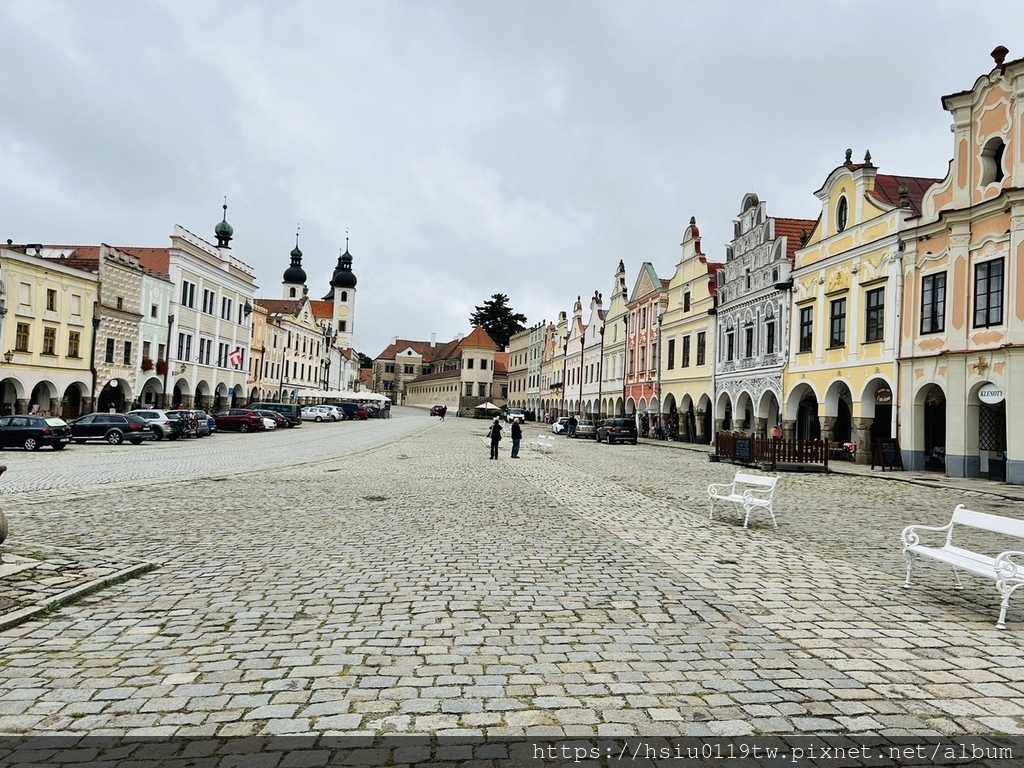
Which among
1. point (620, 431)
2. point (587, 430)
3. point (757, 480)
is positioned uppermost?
point (620, 431)

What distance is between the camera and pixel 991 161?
22.9 m

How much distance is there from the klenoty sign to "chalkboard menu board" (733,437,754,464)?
723 centimetres

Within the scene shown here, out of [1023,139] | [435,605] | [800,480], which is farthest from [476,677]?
[1023,139]

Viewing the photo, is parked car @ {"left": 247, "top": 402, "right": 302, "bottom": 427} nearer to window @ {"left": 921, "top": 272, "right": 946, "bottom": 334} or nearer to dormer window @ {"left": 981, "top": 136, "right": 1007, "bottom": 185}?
window @ {"left": 921, "top": 272, "right": 946, "bottom": 334}

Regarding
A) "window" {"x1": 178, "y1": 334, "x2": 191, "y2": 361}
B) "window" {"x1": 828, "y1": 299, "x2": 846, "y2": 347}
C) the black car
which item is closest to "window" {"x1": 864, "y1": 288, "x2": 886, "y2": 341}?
"window" {"x1": 828, "y1": 299, "x2": 846, "y2": 347}

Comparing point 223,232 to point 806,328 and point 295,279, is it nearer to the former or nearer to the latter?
point 295,279

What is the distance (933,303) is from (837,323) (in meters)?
5.40

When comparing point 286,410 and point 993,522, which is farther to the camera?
point 286,410

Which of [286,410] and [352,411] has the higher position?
[352,411]

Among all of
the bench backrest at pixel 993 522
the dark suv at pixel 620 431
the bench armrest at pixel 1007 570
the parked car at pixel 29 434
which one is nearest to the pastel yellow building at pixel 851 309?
the dark suv at pixel 620 431

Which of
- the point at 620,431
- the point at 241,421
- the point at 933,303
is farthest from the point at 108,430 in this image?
the point at 933,303

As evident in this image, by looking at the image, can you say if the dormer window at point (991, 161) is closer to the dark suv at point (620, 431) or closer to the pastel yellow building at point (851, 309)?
the pastel yellow building at point (851, 309)

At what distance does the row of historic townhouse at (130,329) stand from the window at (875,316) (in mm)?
40168

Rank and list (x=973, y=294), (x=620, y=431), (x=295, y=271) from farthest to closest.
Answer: (x=295, y=271), (x=620, y=431), (x=973, y=294)
